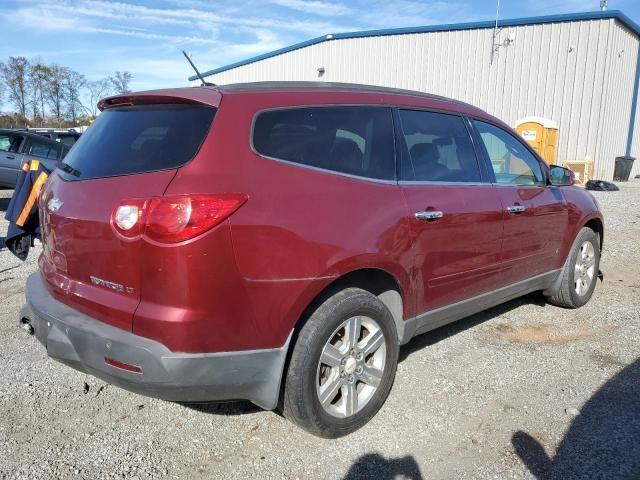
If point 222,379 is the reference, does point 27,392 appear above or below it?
below

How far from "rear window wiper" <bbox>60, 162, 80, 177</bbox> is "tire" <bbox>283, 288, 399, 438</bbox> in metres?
1.42

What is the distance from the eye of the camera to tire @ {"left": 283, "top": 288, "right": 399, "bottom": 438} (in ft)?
8.55

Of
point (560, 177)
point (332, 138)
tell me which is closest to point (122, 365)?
point (332, 138)

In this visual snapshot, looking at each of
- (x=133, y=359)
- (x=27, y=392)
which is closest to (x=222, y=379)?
(x=133, y=359)

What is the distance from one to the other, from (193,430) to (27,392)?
1171 mm

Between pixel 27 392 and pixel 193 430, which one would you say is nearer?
pixel 193 430

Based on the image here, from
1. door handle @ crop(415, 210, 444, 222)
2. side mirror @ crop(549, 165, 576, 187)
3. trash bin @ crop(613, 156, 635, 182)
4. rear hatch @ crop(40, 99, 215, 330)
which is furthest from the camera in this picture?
trash bin @ crop(613, 156, 635, 182)

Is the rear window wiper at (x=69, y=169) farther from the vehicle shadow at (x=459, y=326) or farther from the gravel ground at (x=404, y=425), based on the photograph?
the vehicle shadow at (x=459, y=326)

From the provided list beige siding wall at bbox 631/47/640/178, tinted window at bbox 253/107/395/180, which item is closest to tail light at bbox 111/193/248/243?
tinted window at bbox 253/107/395/180

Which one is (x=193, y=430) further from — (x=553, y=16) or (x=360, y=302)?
(x=553, y=16)

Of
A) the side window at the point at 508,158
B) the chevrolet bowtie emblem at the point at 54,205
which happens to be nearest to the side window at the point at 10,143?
the chevrolet bowtie emblem at the point at 54,205

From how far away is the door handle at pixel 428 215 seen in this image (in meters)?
3.10

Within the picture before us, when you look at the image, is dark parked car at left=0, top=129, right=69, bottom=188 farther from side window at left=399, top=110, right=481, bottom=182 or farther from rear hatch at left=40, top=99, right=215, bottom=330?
side window at left=399, top=110, right=481, bottom=182

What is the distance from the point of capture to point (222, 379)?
2.41 m
